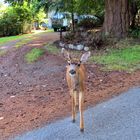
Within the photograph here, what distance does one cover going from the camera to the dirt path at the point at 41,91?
6277mm

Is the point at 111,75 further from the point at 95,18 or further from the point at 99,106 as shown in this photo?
the point at 95,18

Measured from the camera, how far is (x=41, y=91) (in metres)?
8.27

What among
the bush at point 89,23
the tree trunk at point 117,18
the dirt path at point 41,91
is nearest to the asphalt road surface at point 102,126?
the dirt path at point 41,91

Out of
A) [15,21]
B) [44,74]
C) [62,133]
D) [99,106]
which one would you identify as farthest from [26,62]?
[15,21]

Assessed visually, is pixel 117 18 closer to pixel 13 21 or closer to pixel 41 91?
pixel 41 91

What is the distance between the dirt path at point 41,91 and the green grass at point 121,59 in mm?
555

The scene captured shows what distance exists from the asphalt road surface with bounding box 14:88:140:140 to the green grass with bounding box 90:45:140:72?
3829 mm

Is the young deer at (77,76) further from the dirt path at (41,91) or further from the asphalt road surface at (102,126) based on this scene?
the dirt path at (41,91)

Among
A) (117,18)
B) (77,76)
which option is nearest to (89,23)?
(117,18)

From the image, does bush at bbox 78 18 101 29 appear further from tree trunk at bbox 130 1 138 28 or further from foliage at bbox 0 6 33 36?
foliage at bbox 0 6 33 36

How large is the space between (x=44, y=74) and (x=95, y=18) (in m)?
15.8

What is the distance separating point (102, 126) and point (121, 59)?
650 cm

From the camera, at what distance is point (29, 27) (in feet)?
112

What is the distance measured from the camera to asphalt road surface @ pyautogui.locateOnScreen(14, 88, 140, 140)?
5152 mm
